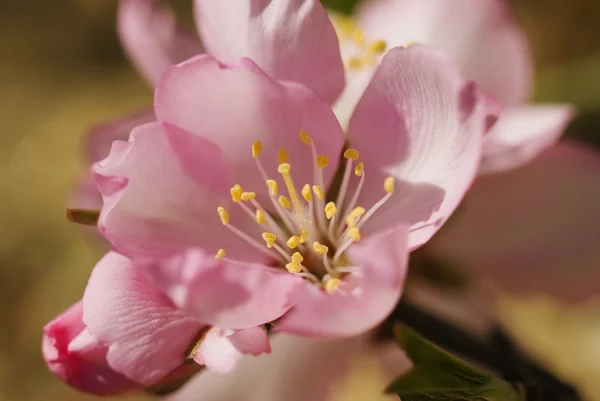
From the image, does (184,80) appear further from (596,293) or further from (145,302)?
(596,293)

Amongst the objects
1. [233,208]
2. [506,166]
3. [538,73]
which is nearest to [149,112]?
[233,208]

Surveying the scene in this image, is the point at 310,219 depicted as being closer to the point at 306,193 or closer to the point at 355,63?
the point at 306,193

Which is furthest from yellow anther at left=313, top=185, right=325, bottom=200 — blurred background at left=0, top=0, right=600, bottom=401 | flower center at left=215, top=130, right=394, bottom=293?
blurred background at left=0, top=0, right=600, bottom=401

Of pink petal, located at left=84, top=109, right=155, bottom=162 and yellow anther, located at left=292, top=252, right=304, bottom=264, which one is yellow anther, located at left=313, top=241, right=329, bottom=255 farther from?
pink petal, located at left=84, top=109, right=155, bottom=162

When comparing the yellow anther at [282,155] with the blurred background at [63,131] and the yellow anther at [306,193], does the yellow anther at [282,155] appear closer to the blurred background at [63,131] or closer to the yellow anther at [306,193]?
the yellow anther at [306,193]

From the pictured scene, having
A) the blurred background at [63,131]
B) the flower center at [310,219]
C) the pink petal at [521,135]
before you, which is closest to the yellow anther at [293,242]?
the flower center at [310,219]
